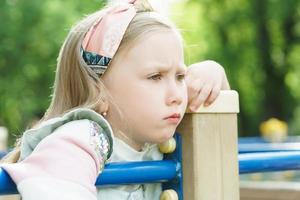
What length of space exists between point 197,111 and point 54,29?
15.0 m

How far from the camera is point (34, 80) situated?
1792 cm

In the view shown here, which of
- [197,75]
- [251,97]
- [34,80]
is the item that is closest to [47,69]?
[34,80]

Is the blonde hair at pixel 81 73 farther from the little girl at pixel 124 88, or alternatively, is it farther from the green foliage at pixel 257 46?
the green foliage at pixel 257 46

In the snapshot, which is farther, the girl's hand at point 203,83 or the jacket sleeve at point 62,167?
the girl's hand at point 203,83

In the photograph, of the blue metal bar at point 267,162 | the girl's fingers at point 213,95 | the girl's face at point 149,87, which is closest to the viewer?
the girl's face at point 149,87

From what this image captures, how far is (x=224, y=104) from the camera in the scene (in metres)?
1.81

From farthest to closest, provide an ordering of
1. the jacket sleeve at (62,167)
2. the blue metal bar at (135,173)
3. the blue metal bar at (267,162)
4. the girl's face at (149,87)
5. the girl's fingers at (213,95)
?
the blue metal bar at (267,162) → the girl's fingers at (213,95) → the girl's face at (149,87) → the blue metal bar at (135,173) → the jacket sleeve at (62,167)

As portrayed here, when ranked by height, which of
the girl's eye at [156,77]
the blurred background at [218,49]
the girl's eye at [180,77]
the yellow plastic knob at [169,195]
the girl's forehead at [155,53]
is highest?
the girl's forehead at [155,53]

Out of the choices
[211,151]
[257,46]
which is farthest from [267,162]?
[257,46]

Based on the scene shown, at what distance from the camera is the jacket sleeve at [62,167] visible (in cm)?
139

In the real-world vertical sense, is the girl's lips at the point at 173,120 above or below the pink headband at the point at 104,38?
below

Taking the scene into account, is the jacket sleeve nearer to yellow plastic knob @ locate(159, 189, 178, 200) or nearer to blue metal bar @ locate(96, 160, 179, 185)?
blue metal bar @ locate(96, 160, 179, 185)

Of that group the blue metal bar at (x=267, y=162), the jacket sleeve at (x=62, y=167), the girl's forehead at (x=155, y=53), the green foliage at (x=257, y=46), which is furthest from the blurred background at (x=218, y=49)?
the jacket sleeve at (x=62, y=167)

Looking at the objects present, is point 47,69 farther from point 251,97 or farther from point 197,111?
point 197,111
